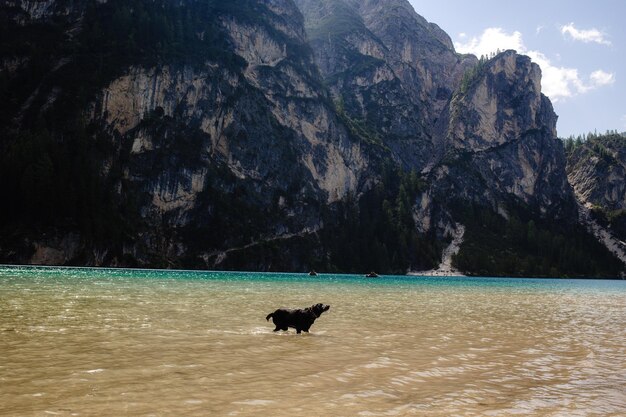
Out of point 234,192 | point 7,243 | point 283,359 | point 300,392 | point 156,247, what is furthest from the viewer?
point 234,192

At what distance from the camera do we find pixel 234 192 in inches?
7018

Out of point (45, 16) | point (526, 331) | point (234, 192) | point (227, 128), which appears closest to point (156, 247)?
point (234, 192)

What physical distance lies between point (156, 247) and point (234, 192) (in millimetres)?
39411

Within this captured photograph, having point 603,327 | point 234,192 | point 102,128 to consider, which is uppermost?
point 102,128

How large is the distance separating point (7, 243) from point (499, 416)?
418 ft

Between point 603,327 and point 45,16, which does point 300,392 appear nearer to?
point 603,327

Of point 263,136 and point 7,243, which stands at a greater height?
point 263,136

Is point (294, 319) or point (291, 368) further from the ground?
point (294, 319)

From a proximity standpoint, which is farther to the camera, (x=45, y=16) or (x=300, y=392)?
(x=45, y=16)

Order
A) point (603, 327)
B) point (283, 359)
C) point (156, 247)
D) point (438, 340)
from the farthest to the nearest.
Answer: point (156, 247) < point (603, 327) < point (438, 340) < point (283, 359)

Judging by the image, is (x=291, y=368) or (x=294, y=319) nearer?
(x=291, y=368)

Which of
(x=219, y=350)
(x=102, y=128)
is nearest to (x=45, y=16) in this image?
(x=102, y=128)

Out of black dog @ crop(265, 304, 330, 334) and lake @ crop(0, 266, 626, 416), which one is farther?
black dog @ crop(265, 304, 330, 334)

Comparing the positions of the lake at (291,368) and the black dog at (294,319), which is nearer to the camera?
the lake at (291,368)
